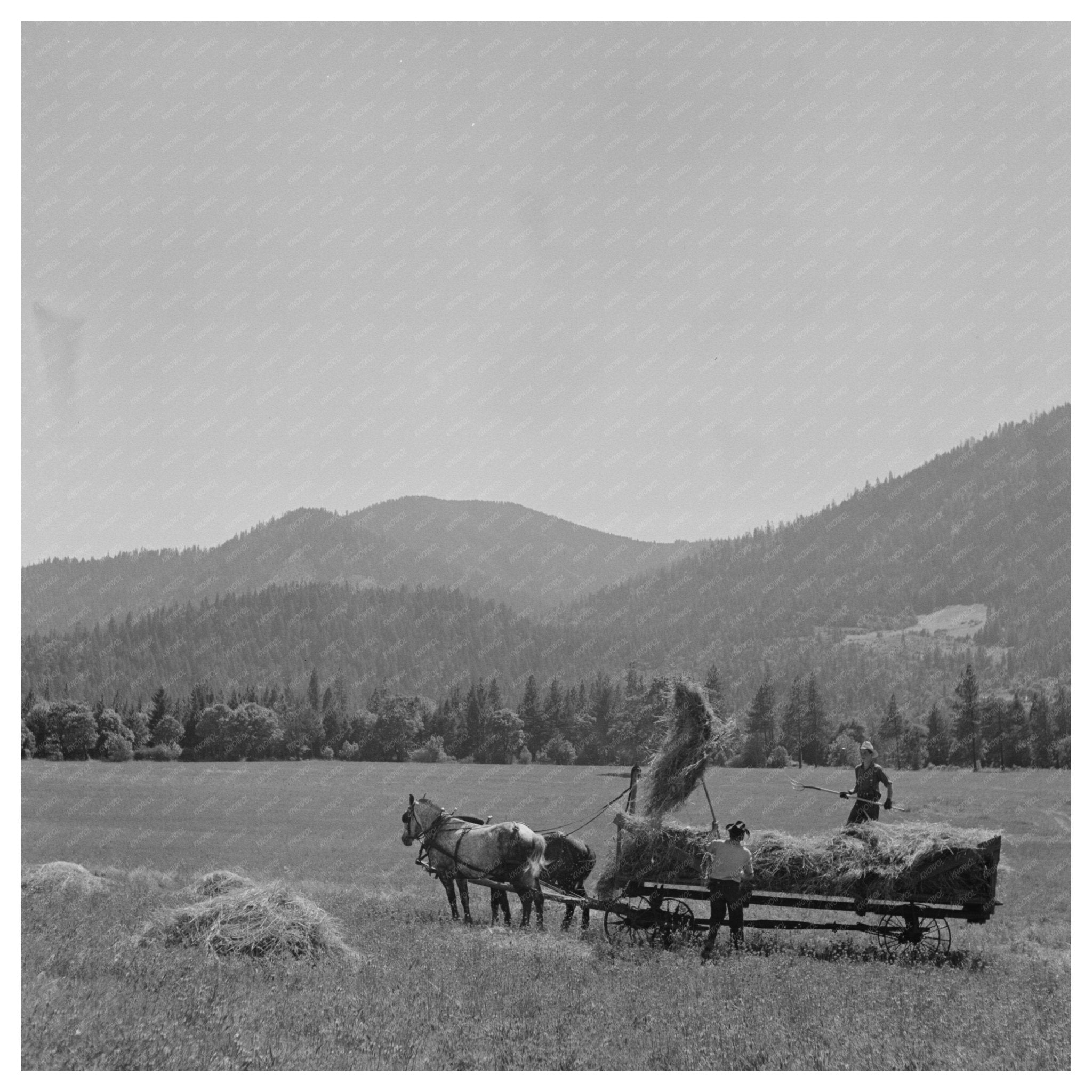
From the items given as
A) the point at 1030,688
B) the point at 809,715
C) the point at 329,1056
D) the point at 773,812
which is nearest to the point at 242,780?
the point at 773,812

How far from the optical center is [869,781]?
15.4 m

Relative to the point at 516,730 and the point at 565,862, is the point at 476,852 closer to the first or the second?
the point at 565,862

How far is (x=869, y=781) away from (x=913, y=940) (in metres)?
2.50

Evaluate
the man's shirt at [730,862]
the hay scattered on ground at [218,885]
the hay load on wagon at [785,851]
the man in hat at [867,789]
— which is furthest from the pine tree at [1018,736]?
the hay scattered on ground at [218,885]

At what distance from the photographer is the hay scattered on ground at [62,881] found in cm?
1898

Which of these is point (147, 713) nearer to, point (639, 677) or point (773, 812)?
point (639, 677)

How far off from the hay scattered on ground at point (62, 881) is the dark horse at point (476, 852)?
708cm

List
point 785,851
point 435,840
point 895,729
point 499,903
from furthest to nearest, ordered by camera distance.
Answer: point 895,729 → point 435,840 → point 499,903 → point 785,851

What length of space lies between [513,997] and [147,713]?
452 ft

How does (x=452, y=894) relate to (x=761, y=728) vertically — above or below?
above

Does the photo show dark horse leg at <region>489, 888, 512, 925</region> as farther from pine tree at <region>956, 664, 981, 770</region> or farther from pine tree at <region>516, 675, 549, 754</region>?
pine tree at <region>516, 675, 549, 754</region>

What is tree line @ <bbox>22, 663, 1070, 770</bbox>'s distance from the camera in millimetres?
108625

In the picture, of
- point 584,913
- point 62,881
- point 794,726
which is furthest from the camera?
point 794,726

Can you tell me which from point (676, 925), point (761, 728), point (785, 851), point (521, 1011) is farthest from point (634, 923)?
point (761, 728)
